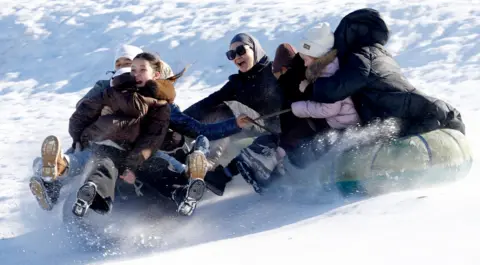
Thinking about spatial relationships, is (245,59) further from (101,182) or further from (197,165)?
(101,182)

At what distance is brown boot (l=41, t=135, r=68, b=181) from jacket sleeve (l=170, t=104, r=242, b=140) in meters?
1.01

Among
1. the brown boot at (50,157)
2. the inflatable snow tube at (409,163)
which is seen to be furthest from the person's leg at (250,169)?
the brown boot at (50,157)

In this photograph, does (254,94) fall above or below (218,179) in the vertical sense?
above

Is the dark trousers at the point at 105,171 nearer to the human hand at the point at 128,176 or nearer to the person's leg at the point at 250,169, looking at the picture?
the human hand at the point at 128,176

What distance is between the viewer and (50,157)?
4094 mm

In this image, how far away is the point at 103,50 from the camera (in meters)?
10.4

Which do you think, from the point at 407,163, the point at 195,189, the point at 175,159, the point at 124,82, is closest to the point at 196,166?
the point at 195,189

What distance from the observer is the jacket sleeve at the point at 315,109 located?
4500 millimetres

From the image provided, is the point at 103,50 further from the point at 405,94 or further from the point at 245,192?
the point at 405,94

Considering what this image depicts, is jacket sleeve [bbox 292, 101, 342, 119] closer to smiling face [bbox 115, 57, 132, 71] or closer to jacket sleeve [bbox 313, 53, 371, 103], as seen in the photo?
Result: jacket sleeve [bbox 313, 53, 371, 103]

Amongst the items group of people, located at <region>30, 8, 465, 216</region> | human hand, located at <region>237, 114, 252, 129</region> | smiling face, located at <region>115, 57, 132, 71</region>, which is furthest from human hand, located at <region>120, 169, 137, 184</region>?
smiling face, located at <region>115, 57, 132, 71</region>

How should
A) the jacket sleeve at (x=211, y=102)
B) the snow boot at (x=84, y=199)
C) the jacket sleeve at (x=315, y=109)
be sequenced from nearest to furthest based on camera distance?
1. the snow boot at (x=84, y=199)
2. the jacket sleeve at (x=315, y=109)
3. the jacket sleeve at (x=211, y=102)

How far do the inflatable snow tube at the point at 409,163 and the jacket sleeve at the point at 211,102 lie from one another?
138 centimetres

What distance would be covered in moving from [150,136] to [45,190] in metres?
0.77
